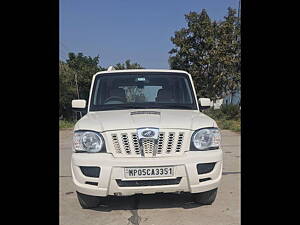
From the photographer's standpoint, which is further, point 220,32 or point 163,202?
point 220,32

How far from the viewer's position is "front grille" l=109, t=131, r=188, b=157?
12.1 ft

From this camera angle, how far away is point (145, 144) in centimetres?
371

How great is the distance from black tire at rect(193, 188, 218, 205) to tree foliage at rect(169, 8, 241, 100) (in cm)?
1562

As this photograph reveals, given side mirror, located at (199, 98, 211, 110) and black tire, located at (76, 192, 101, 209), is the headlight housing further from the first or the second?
side mirror, located at (199, 98, 211, 110)

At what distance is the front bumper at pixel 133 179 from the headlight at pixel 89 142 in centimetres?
8

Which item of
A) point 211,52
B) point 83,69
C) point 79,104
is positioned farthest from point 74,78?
point 79,104

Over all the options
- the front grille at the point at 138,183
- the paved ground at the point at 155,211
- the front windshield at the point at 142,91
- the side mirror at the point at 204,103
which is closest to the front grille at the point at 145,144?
the front grille at the point at 138,183

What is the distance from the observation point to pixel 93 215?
12.8 ft

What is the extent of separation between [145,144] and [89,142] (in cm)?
68

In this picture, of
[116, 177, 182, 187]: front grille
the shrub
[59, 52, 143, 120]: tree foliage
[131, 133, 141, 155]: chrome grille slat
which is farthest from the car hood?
[59, 52, 143, 120]: tree foliage
